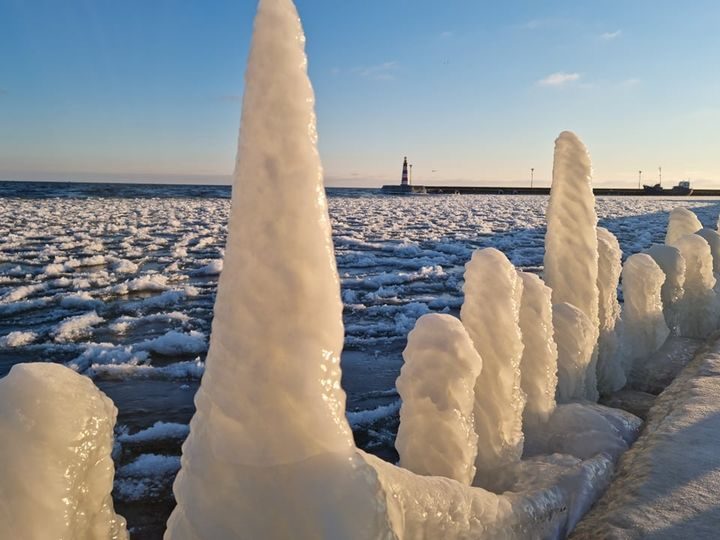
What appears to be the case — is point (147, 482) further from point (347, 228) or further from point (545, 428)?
point (347, 228)

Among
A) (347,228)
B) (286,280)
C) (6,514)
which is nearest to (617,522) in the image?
(286,280)

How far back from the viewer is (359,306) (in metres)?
6.70

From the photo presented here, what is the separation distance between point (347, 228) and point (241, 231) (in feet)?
49.5

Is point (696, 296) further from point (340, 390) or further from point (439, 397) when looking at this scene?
point (340, 390)

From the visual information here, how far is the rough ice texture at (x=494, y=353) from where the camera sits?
8.05 ft

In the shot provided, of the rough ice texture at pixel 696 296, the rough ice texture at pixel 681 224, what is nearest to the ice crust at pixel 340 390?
the rough ice texture at pixel 696 296

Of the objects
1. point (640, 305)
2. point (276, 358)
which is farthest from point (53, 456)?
point (640, 305)

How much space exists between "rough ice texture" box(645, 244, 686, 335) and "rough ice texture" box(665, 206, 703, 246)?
1109 mm

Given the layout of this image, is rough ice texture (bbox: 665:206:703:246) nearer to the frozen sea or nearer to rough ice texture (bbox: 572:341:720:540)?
the frozen sea

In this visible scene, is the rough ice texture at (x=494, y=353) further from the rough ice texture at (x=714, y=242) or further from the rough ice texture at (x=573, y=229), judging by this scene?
the rough ice texture at (x=714, y=242)

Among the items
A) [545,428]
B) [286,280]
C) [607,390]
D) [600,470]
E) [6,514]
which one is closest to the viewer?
[6,514]

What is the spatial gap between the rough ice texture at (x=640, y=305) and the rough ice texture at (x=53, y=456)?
380cm

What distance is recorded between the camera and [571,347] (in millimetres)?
3236

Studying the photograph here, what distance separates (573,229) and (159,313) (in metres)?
4.59
